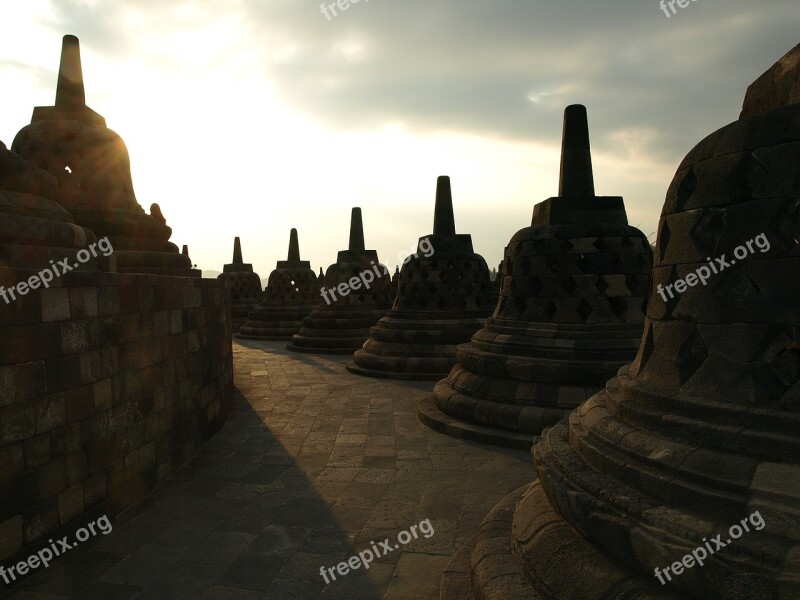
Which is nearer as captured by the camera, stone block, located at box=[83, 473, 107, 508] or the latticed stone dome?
the latticed stone dome

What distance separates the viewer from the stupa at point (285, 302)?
18812mm

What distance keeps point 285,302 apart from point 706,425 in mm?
18129

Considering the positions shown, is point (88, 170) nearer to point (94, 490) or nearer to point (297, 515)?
point (94, 490)

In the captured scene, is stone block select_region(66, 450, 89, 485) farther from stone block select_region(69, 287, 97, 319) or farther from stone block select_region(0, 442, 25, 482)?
stone block select_region(69, 287, 97, 319)

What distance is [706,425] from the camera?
2.19 m

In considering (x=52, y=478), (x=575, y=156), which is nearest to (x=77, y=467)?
(x=52, y=478)

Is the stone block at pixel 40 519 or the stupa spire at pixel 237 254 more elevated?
the stupa spire at pixel 237 254

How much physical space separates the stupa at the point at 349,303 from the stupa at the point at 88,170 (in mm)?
7176

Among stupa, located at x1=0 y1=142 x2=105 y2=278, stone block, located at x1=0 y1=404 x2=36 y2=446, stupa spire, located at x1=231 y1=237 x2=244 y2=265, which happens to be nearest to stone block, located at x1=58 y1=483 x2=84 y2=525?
stone block, located at x1=0 y1=404 x2=36 y2=446

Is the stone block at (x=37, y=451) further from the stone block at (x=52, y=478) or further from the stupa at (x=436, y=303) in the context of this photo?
the stupa at (x=436, y=303)

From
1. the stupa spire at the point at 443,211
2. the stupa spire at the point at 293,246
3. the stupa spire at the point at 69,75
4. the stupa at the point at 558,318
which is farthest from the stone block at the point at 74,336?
the stupa spire at the point at 293,246

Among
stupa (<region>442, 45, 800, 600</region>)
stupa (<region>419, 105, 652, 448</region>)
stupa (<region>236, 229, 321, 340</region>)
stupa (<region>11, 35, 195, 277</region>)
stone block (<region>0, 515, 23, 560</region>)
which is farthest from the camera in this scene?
stupa (<region>236, 229, 321, 340</region>)

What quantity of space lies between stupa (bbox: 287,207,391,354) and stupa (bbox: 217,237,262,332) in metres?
7.23

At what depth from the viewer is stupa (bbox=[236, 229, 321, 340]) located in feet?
61.7
